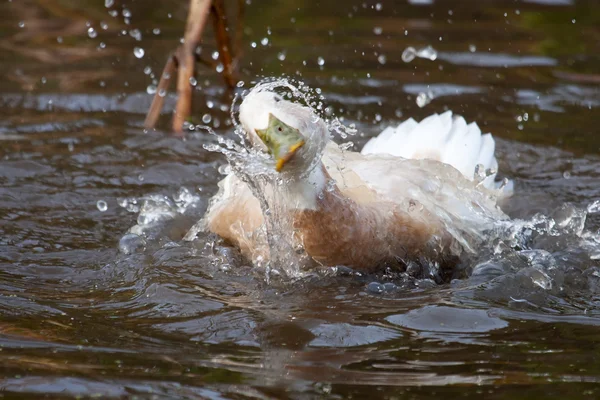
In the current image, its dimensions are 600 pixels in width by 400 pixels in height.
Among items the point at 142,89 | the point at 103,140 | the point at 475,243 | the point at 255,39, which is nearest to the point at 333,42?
the point at 255,39

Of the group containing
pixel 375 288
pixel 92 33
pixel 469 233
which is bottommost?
pixel 375 288

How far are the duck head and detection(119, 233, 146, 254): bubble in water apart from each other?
998mm

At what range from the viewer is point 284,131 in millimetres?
3623

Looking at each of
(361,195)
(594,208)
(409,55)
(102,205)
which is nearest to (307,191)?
(361,195)

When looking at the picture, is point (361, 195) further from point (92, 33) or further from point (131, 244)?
point (92, 33)

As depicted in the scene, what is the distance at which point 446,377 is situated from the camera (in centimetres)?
309

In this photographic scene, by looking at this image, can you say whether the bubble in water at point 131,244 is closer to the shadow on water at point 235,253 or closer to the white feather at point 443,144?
the shadow on water at point 235,253

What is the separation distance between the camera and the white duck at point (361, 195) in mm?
3770

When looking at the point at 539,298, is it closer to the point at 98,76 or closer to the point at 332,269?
the point at 332,269

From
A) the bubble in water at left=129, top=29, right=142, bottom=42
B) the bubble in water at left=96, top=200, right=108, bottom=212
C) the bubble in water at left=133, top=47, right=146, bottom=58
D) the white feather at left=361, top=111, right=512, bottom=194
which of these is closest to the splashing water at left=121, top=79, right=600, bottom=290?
the white feather at left=361, top=111, right=512, bottom=194

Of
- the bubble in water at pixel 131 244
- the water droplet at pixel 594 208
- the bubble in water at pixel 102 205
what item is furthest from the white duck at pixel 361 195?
the bubble in water at pixel 102 205

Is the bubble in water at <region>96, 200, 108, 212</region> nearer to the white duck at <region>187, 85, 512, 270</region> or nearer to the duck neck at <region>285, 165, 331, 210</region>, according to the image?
the white duck at <region>187, 85, 512, 270</region>

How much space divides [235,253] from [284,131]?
95 cm

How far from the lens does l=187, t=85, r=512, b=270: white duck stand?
377 centimetres
